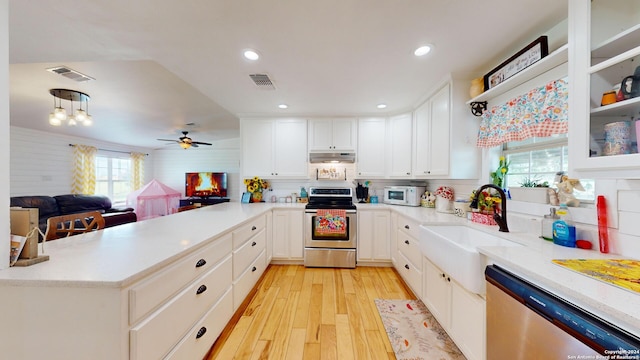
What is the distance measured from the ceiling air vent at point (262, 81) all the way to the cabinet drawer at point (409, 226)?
216cm

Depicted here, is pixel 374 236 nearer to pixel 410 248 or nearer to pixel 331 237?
pixel 331 237

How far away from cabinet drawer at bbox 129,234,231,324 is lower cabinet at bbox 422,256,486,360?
1747 mm

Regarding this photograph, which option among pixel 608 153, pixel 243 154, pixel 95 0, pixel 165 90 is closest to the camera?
pixel 608 153

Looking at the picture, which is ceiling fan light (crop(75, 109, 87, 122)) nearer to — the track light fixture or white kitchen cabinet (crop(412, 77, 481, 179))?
the track light fixture

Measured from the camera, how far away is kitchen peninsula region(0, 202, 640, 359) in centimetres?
88

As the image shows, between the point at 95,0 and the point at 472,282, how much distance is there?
279 centimetres

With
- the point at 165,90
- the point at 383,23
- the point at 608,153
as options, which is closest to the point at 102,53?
the point at 165,90

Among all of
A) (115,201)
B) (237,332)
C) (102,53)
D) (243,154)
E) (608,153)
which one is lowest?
(237,332)

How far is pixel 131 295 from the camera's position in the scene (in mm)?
932

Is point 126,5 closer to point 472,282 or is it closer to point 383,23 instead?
point 383,23

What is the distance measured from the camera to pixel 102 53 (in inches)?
72.3

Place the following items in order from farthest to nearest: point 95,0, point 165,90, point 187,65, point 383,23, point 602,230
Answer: point 165,90
point 187,65
point 383,23
point 95,0
point 602,230

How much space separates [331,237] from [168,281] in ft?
7.41

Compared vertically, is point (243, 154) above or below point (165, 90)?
below
